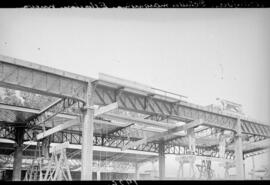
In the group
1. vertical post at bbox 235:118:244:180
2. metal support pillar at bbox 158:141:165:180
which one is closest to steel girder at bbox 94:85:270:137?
vertical post at bbox 235:118:244:180

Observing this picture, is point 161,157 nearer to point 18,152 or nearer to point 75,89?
point 18,152

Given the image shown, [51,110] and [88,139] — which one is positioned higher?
[51,110]

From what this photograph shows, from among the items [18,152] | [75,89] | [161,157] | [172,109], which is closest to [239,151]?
[161,157]

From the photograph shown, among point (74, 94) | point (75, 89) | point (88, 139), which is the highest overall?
point (75, 89)

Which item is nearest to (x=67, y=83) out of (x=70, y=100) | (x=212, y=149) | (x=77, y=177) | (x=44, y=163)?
(x=70, y=100)

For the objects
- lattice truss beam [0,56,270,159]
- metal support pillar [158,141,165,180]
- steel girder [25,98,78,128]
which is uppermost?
lattice truss beam [0,56,270,159]

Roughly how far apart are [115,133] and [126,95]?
1119 centimetres

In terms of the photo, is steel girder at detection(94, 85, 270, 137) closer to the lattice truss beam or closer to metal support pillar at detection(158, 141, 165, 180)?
the lattice truss beam

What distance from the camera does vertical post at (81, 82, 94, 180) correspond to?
2122 centimetres

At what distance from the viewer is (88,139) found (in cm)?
2164

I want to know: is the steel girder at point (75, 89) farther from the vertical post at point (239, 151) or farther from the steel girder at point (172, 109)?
the vertical post at point (239, 151)

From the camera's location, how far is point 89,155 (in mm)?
21438

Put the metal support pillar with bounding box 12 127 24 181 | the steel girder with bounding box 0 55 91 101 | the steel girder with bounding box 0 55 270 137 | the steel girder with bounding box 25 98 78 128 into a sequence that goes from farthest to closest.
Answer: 1. the metal support pillar with bounding box 12 127 24 181
2. the steel girder with bounding box 25 98 78 128
3. the steel girder with bounding box 0 55 270 137
4. the steel girder with bounding box 0 55 91 101

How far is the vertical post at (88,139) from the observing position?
21.2 m
